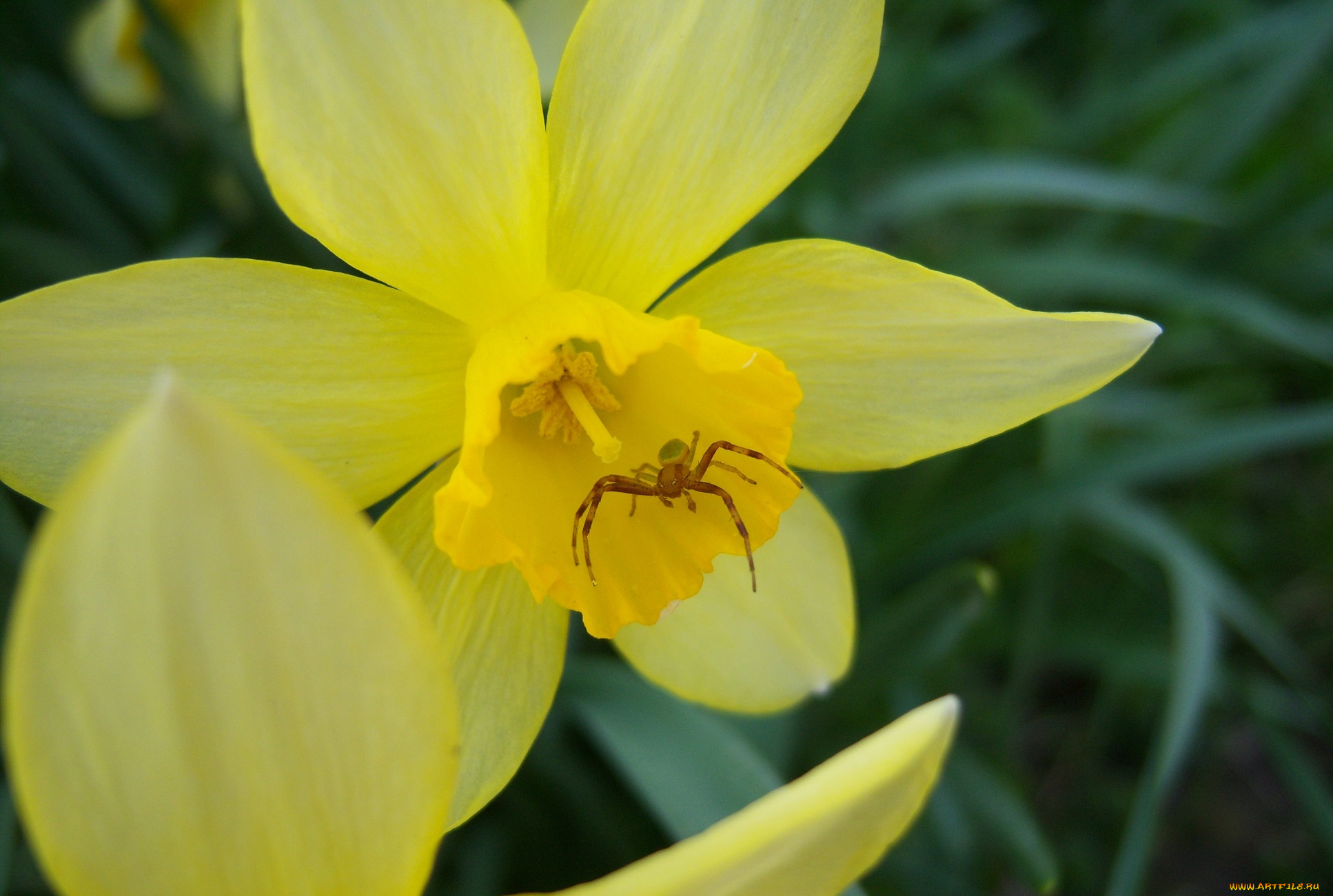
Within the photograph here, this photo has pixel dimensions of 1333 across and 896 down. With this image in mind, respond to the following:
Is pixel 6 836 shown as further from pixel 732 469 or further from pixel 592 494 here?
pixel 732 469

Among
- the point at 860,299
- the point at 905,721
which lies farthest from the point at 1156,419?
the point at 905,721

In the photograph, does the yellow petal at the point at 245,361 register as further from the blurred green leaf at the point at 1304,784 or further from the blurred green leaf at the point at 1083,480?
the blurred green leaf at the point at 1304,784

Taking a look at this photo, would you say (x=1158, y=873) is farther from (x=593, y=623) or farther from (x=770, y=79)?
(x=770, y=79)

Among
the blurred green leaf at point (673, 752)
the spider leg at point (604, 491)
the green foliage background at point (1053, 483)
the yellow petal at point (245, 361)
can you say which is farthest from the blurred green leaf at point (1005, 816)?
the yellow petal at point (245, 361)

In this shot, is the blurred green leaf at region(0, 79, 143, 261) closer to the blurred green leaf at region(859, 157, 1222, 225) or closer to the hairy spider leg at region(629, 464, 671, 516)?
the hairy spider leg at region(629, 464, 671, 516)

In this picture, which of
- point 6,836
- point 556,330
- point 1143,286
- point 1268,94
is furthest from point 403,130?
point 1268,94

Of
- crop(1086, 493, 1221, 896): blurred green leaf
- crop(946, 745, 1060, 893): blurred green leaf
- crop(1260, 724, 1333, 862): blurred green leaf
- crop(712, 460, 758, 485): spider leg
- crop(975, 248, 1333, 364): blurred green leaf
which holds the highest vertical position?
crop(712, 460, 758, 485): spider leg

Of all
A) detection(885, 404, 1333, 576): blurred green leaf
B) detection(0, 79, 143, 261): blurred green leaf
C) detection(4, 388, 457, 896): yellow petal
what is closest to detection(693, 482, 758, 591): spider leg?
detection(4, 388, 457, 896): yellow petal
